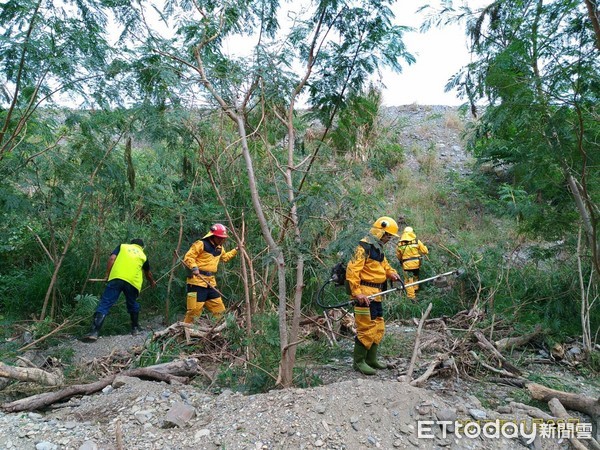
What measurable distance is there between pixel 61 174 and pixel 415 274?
18.2 feet

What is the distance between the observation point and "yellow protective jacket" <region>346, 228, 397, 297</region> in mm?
4652

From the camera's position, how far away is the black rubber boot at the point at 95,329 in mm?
6295

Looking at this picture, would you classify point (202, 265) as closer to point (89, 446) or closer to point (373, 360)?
point (373, 360)

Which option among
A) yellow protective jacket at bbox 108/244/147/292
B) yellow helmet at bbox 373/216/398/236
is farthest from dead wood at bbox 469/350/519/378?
yellow protective jacket at bbox 108/244/147/292

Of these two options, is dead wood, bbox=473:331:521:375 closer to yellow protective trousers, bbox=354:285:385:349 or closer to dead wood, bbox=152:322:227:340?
yellow protective trousers, bbox=354:285:385:349

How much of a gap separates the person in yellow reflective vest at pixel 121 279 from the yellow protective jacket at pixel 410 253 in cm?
410

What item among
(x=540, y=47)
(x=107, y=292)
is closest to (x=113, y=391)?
(x=107, y=292)

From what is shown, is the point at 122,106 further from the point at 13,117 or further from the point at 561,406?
the point at 561,406

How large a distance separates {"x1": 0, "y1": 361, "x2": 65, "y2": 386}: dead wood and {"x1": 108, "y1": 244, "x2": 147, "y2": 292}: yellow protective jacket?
6.97 feet

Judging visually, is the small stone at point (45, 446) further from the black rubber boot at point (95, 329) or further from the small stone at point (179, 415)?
the black rubber boot at point (95, 329)

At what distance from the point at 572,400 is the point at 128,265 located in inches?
209

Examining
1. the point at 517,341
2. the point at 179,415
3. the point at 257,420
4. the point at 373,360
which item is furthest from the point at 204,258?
the point at 517,341

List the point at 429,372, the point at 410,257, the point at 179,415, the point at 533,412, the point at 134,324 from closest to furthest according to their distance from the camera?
the point at 179,415
the point at 533,412
the point at 429,372
the point at 134,324
the point at 410,257

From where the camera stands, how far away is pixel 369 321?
15.8 ft
